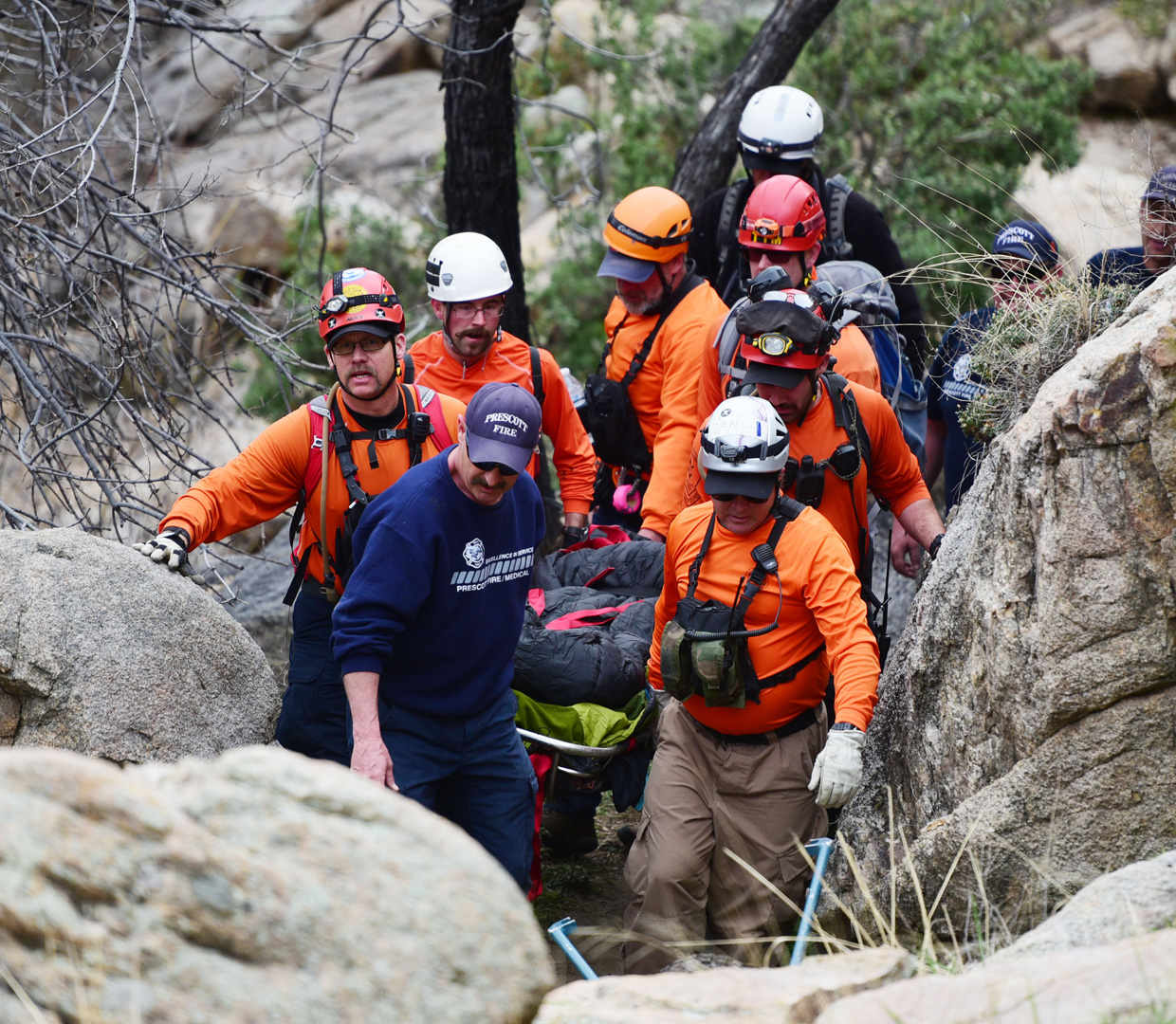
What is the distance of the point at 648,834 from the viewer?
449 centimetres

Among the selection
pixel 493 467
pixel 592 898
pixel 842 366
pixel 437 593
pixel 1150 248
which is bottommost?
pixel 592 898

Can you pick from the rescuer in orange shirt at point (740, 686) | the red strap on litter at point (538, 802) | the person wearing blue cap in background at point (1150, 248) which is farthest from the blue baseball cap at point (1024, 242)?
the red strap on litter at point (538, 802)

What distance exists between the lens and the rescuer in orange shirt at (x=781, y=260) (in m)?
5.25

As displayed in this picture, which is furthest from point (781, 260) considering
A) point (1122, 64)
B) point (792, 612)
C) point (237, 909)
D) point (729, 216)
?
point (1122, 64)

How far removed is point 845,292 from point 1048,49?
11.7 metres

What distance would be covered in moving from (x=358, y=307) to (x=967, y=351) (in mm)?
2563

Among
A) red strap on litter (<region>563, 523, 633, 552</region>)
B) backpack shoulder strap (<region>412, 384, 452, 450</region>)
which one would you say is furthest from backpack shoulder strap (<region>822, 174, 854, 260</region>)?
backpack shoulder strap (<region>412, 384, 452, 450</region>)

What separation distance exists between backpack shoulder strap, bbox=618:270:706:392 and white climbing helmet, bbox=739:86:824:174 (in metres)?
0.84

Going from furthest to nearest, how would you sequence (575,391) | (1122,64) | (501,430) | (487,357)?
(1122,64), (575,391), (487,357), (501,430)

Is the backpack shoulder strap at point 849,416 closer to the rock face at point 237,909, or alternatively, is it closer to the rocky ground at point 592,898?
the rocky ground at point 592,898

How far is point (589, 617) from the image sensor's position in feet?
17.3

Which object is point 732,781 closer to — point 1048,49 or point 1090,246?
point 1090,246

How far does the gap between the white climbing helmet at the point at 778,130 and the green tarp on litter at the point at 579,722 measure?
301 centimetres

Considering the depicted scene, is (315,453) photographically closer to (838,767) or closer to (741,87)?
(838,767)
